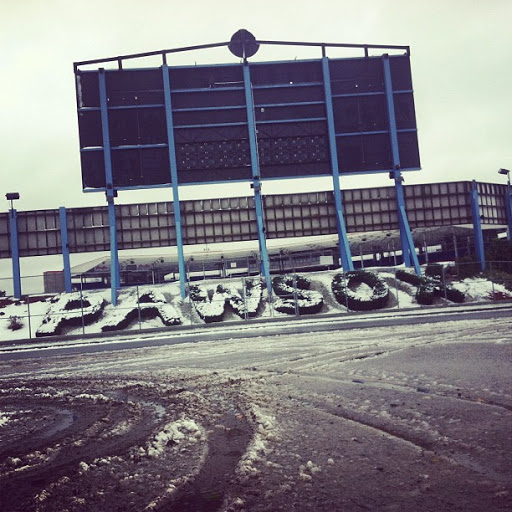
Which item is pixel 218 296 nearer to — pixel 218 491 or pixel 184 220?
pixel 184 220

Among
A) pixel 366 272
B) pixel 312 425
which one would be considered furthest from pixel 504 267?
pixel 312 425

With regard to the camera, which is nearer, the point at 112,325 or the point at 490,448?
the point at 490,448

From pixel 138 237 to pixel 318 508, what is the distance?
107 feet

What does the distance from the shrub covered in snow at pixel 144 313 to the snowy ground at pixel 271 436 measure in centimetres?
1442

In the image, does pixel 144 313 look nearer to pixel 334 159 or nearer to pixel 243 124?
pixel 243 124

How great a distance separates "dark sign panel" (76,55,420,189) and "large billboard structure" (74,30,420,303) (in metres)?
0.06

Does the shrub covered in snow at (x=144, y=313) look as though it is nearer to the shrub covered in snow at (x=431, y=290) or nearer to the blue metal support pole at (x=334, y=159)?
the blue metal support pole at (x=334, y=159)

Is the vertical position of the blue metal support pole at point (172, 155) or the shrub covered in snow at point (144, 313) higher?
the blue metal support pole at point (172, 155)

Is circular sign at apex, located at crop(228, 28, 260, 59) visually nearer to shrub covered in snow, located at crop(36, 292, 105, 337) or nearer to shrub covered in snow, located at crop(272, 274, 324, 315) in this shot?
shrub covered in snow, located at crop(272, 274, 324, 315)

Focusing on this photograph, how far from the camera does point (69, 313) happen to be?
24656mm

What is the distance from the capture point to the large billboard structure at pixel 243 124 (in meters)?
31.7

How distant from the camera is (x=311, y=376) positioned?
26.1 ft

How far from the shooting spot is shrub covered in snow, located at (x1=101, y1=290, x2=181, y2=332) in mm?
24017

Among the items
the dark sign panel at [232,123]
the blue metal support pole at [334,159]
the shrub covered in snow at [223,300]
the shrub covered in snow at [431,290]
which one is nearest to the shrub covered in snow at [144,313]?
the shrub covered in snow at [223,300]
